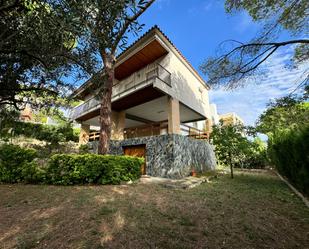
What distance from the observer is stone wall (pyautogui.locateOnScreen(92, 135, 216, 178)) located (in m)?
9.48

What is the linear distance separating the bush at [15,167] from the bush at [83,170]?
63 cm

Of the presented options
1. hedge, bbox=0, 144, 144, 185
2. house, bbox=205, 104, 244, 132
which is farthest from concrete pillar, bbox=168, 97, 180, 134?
hedge, bbox=0, 144, 144, 185

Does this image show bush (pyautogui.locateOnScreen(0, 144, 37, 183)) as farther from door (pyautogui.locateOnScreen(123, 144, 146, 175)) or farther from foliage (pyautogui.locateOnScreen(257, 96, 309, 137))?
foliage (pyautogui.locateOnScreen(257, 96, 309, 137))

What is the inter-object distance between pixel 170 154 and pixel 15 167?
22.5ft

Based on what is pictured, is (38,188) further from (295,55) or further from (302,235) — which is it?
(295,55)

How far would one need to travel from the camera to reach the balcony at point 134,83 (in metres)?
10.0

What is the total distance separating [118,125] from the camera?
13500mm

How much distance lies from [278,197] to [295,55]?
16.4ft

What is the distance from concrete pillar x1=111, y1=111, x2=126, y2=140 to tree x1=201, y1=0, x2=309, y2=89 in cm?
814

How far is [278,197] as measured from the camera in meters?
5.53

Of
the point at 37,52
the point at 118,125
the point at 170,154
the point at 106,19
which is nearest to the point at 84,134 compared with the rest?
the point at 118,125

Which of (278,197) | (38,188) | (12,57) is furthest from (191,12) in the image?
(38,188)

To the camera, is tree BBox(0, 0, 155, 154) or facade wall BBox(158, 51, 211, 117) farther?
facade wall BBox(158, 51, 211, 117)

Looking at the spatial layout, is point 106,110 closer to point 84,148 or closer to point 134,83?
point 134,83
